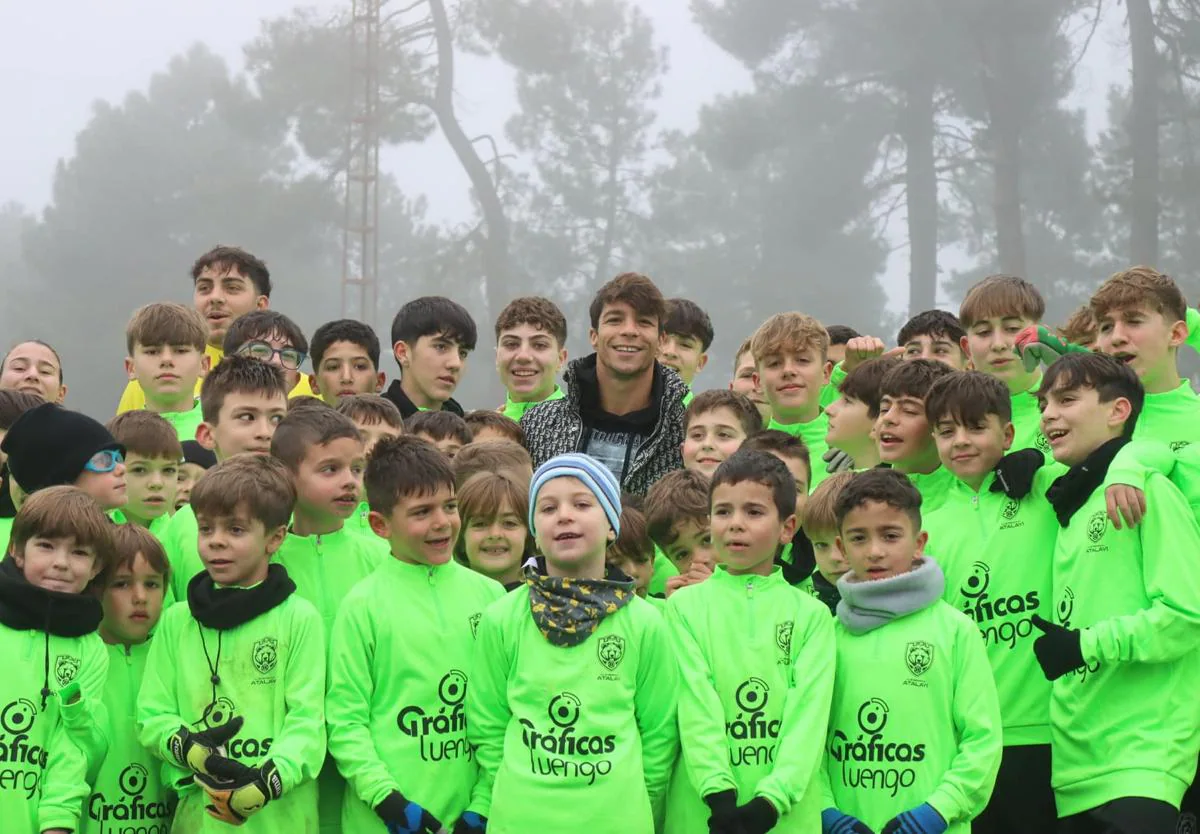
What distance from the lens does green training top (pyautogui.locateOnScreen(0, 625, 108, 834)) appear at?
3.69 metres

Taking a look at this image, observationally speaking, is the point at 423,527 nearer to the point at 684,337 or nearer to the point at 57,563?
the point at 57,563

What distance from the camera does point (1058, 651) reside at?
382 centimetres

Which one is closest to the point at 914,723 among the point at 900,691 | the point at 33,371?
the point at 900,691

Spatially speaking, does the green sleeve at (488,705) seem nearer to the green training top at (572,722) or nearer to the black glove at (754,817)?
the green training top at (572,722)

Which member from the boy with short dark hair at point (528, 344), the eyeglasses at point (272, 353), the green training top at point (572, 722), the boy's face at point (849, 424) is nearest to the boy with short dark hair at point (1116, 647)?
the boy's face at point (849, 424)

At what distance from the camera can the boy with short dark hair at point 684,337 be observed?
22.3ft

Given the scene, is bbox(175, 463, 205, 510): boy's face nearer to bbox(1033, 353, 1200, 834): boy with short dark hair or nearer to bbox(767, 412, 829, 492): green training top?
bbox(767, 412, 829, 492): green training top

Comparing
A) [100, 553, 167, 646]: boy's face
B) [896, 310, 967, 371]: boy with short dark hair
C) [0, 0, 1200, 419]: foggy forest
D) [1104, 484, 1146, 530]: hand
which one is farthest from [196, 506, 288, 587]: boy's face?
[0, 0, 1200, 419]: foggy forest

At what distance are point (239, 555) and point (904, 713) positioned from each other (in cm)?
195

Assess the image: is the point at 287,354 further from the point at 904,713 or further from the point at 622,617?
the point at 904,713

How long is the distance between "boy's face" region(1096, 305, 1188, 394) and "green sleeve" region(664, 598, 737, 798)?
2.00 meters

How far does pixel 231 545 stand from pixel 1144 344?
3.17 metres

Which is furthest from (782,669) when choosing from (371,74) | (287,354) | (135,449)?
(371,74)

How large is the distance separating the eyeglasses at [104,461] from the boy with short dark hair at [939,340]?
336cm
